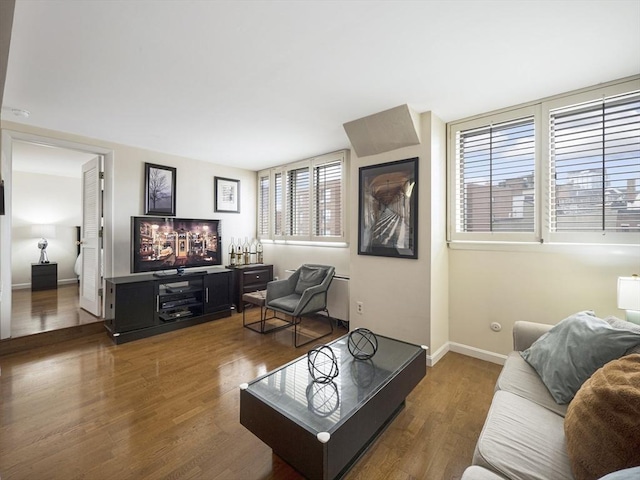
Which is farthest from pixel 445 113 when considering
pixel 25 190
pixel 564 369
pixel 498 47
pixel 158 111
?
pixel 25 190

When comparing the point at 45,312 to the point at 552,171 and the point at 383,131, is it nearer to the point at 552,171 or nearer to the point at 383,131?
the point at 383,131

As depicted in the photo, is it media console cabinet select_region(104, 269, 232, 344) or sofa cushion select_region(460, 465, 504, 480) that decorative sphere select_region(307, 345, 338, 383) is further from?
media console cabinet select_region(104, 269, 232, 344)

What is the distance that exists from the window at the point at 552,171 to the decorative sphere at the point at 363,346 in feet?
5.13

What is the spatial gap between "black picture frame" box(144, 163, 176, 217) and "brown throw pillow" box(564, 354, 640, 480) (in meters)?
4.65

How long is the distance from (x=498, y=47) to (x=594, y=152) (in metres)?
1.34

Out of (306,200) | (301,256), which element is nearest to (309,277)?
(301,256)

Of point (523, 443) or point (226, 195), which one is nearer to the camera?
point (523, 443)

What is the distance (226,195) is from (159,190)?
110 centimetres

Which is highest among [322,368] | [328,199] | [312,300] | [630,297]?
[328,199]

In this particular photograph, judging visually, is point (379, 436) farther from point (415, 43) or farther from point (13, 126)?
point (13, 126)

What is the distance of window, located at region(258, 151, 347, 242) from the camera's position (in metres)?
4.19

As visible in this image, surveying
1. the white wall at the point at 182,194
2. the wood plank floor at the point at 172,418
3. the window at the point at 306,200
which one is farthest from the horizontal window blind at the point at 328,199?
the wood plank floor at the point at 172,418

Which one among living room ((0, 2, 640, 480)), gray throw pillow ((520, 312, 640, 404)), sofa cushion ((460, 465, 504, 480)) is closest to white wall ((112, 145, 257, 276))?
living room ((0, 2, 640, 480))

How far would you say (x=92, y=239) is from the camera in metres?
3.90
